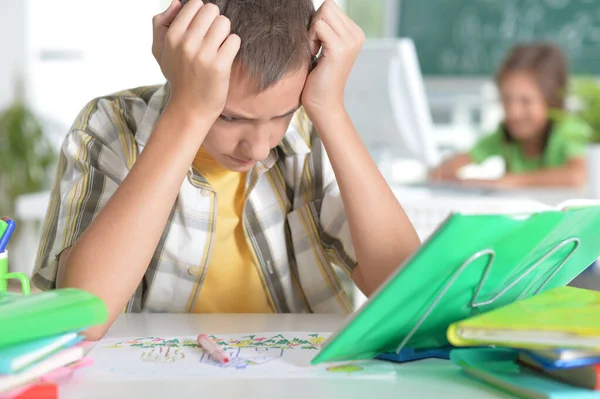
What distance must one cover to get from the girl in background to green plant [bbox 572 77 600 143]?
23cm

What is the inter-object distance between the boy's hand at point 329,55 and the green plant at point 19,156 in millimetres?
3317

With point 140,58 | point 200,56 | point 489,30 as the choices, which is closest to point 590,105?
point 489,30

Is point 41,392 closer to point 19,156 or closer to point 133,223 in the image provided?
point 133,223

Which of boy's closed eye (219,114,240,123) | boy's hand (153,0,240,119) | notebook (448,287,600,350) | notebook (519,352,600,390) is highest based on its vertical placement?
boy's hand (153,0,240,119)

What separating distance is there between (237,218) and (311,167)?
0.46 ft

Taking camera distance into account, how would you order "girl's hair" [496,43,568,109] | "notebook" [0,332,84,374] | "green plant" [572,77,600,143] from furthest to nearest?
"girl's hair" [496,43,568,109]
"green plant" [572,77,600,143]
"notebook" [0,332,84,374]

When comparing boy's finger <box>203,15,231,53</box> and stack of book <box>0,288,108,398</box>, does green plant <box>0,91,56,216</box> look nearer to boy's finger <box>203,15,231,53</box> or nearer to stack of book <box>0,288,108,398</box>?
boy's finger <box>203,15,231,53</box>

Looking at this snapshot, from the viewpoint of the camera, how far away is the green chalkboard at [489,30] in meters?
4.74

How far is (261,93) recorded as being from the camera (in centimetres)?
94

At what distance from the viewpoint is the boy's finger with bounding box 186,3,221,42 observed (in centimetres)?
90

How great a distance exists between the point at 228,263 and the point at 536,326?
0.62 meters

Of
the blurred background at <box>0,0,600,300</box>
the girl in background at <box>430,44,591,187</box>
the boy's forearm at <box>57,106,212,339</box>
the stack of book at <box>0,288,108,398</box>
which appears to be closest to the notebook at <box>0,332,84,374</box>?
the stack of book at <box>0,288,108,398</box>

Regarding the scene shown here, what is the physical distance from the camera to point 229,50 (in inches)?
35.0

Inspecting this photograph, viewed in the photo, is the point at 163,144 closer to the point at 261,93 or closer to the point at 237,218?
the point at 261,93
